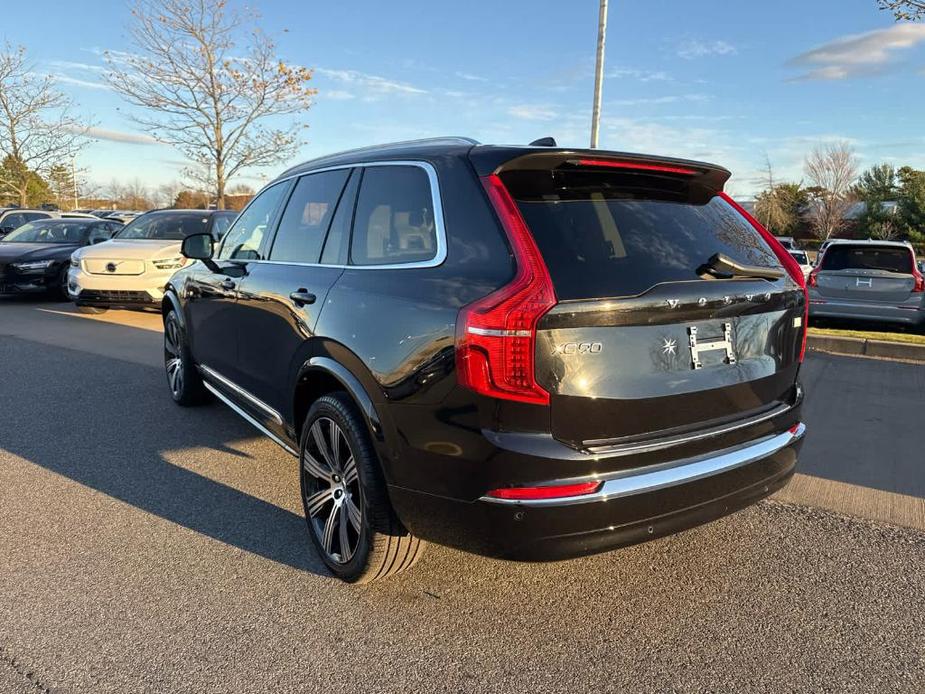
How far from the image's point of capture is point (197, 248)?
491 cm

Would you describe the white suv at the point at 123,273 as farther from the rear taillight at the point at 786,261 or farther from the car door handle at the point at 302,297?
the rear taillight at the point at 786,261

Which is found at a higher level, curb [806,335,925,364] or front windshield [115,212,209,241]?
front windshield [115,212,209,241]

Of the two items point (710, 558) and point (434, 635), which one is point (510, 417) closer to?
point (434, 635)

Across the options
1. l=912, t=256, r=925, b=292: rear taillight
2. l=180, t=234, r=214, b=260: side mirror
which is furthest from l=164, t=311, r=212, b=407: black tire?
l=912, t=256, r=925, b=292: rear taillight

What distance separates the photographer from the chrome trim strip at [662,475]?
2281mm

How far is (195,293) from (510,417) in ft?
11.5

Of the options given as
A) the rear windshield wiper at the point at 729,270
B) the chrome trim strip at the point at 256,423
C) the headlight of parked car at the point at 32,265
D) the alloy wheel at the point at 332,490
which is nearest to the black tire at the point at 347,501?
the alloy wheel at the point at 332,490

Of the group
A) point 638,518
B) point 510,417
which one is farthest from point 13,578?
point 638,518

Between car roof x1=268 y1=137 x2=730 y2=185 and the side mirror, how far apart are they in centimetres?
150

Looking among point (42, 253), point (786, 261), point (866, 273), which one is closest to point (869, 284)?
point (866, 273)

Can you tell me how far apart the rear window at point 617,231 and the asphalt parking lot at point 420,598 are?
1.35 m

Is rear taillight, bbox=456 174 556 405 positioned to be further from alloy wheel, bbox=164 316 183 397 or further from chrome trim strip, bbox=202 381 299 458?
alloy wheel, bbox=164 316 183 397

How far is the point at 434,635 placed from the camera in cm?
265

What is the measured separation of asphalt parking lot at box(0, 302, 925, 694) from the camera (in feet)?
8.02
